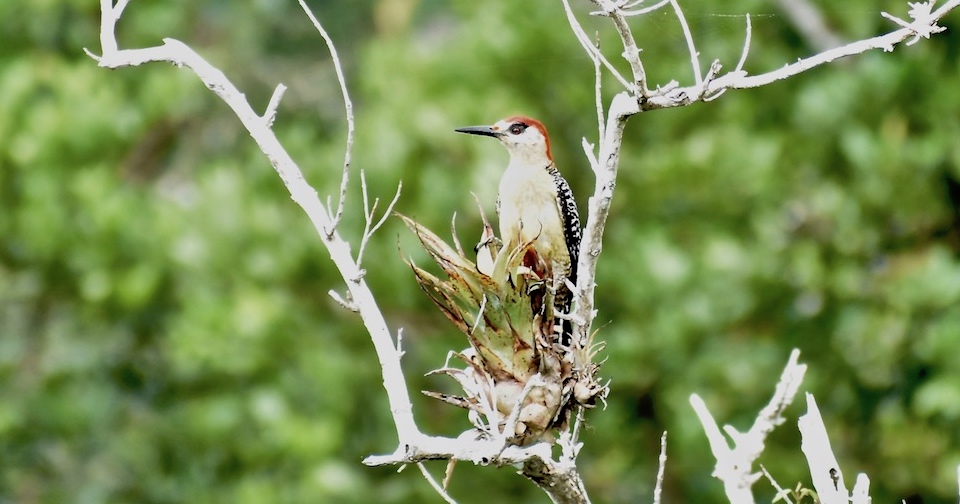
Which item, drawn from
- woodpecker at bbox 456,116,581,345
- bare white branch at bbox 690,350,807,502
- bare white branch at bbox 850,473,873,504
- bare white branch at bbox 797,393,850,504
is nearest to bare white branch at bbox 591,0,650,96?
bare white branch at bbox 690,350,807,502

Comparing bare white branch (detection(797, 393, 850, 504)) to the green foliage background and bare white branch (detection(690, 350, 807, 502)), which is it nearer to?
bare white branch (detection(690, 350, 807, 502))

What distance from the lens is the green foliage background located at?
33.3 ft

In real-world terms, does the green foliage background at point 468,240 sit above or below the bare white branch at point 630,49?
above

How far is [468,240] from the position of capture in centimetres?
1088

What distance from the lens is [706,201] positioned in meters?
11.0

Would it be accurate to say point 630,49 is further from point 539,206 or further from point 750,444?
point 539,206

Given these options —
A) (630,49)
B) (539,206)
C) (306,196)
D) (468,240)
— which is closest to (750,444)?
(630,49)

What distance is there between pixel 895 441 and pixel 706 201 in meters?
2.44

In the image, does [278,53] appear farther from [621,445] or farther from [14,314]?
[621,445]

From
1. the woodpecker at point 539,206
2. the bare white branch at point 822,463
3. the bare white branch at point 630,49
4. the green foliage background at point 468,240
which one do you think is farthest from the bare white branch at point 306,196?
the green foliage background at point 468,240

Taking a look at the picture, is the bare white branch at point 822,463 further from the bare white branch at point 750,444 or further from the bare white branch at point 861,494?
the bare white branch at point 750,444

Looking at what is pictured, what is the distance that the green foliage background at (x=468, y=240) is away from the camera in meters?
10.1

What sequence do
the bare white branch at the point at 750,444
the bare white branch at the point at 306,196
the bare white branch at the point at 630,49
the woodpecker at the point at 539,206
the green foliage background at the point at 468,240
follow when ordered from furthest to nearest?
1. the green foliage background at the point at 468,240
2. the woodpecker at the point at 539,206
3. the bare white branch at the point at 306,196
4. the bare white branch at the point at 630,49
5. the bare white branch at the point at 750,444

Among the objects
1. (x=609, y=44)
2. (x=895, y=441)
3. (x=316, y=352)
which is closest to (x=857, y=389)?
(x=895, y=441)
